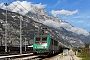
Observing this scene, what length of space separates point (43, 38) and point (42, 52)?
8.72ft

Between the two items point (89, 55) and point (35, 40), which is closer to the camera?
point (89, 55)

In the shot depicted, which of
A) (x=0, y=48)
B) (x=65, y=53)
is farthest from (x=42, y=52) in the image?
(x=0, y=48)

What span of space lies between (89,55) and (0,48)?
113 feet

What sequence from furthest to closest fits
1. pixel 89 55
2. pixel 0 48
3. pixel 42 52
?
pixel 0 48
pixel 42 52
pixel 89 55

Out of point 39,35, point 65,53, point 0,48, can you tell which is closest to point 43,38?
point 39,35

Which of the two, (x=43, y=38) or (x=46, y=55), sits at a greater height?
(x=43, y=38)

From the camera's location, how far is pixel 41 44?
39.5 m

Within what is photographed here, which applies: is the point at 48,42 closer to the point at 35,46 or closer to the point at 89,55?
the point at 35,46

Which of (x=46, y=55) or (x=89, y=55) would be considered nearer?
(x=89, y=55)

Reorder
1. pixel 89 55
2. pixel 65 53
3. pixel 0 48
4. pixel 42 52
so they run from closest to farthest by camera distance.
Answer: pixel 89 55
pixel 42 52
pixel 65 53
pixel 0 48

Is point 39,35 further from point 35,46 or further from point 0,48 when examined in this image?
point 0,48

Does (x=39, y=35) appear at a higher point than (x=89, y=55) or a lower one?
higher

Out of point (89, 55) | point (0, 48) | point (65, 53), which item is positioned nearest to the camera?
point (89, 55)

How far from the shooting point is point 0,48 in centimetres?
6028
